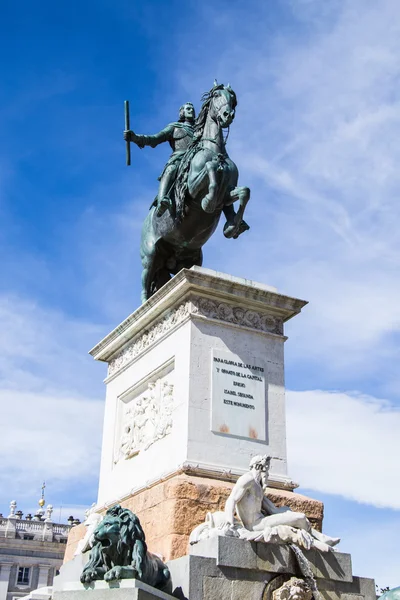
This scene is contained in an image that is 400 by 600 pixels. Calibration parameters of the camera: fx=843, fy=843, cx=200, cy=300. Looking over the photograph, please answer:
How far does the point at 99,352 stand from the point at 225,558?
5220 millimetres

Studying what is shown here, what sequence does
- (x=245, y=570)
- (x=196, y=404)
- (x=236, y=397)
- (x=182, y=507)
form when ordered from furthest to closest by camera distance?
(x=236, y=397), (x=196, y=404), (x=182, y=507), (x=245, y=570)

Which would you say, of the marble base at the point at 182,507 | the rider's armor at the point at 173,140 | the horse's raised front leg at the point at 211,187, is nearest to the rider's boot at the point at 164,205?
the rider's armor at the point at 173,140

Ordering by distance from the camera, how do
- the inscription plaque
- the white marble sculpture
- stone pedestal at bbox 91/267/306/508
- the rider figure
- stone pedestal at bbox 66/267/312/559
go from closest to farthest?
the white marble sculpture < stone pedestal at bbox 66/267/312/559 < stone pedestal at bbox 91/267/306/508 < the inscription plaque < the rider figure

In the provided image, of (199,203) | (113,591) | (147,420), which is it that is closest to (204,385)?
(147,420)

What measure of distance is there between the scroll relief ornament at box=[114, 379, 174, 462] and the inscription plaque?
0.67 metres

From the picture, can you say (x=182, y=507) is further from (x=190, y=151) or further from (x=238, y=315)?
(x=190, y=151)

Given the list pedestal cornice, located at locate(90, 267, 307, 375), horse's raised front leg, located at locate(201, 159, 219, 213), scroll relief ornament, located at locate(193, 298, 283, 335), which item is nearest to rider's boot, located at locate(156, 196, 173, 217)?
horse's raised front leg, located at locate(201, 159, 219, 213)

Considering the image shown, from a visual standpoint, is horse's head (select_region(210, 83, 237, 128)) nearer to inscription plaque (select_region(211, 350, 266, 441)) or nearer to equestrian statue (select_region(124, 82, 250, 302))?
equestrian statue (select_region(124, 82, 250, 302))

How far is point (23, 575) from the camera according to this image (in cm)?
5956

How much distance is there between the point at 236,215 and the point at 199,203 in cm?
60

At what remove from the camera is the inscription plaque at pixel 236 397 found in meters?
10.3

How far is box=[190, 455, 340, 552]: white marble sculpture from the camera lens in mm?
8695

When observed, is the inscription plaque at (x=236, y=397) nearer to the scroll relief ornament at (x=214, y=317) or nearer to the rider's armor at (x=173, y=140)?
the scroll relief ornament at (x=214, y=317)

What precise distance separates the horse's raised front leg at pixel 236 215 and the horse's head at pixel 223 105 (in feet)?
3.45
